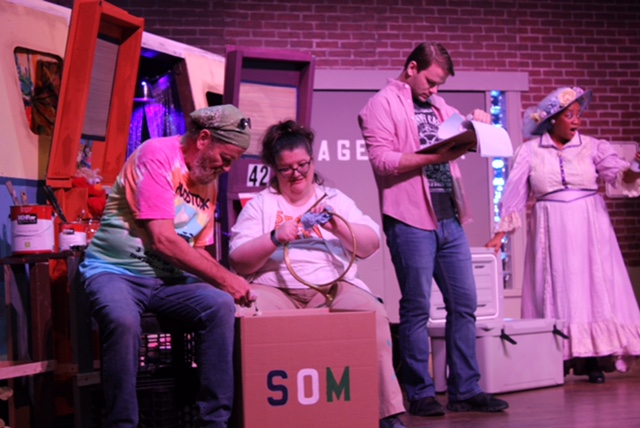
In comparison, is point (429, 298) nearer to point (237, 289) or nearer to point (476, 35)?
point (237, 289)

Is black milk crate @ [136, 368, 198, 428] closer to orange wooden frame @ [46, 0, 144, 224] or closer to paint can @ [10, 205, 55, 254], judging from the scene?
paint can @ [10, 205, 55, 254]

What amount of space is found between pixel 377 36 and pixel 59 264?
12.7ft

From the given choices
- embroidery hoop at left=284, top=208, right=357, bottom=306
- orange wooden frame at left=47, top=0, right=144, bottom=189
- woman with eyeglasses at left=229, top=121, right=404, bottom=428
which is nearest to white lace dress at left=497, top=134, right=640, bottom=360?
woman with eyeglasses at left=229, top=121, right=404, bottom=428

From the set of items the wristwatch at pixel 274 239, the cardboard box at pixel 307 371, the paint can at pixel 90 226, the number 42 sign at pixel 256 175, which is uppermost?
the number 42 sign at pixel 256 175

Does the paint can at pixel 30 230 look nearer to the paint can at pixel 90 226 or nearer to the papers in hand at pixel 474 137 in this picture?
the paint can at pixel 90 226

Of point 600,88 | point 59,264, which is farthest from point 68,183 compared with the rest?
point 600,88

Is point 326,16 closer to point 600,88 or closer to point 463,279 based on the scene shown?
point 600,88

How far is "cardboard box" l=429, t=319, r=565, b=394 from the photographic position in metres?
4.20

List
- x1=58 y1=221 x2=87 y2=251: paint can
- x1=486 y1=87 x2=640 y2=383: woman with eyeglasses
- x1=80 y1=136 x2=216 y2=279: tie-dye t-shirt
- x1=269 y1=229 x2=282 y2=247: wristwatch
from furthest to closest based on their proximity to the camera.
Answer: x1=486 y1=87 x2=640 y2=383: woman with eyeglasses < x1=58 y1=221 x2=87 y2=251: paint can < x1=269 y1=229 x2=282 y2=247: wristwatch < x1=80 y1=136 x2=216 y2=279: tie-dye t-shirt

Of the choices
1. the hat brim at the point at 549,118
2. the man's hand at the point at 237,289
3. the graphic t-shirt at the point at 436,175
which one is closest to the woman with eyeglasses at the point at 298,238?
the man's hand at the point at 237,289

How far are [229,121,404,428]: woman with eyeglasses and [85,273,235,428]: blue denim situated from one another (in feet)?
1.16

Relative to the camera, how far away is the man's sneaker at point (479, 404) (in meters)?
3.62

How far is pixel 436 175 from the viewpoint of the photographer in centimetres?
368

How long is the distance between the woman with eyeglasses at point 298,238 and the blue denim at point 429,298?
283 millimetres
